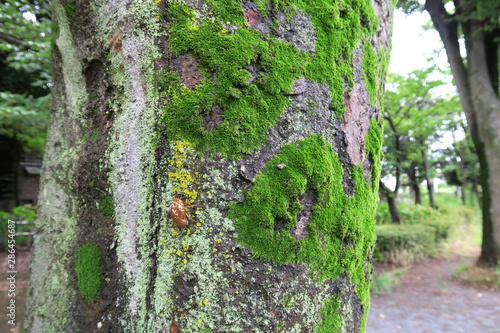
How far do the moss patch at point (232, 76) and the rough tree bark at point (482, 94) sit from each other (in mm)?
6233

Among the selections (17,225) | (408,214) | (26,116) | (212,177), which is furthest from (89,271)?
(408,214)

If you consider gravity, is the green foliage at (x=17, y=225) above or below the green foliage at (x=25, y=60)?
below

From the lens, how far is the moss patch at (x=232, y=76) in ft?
2.99

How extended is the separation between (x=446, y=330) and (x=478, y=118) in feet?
13.5

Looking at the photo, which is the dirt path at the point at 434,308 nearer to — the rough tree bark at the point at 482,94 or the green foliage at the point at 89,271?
the rough tree bark at the point at 482,94

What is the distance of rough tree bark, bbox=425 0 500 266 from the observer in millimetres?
5828

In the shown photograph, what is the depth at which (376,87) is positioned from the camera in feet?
3.94

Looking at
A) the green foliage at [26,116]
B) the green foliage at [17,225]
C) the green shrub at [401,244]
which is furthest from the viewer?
the green shrub at [401,244]

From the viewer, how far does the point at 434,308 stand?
16.2 feet

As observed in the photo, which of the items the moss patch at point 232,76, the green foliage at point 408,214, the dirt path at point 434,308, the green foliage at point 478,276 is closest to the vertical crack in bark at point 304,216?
the moss patch at point 232,76

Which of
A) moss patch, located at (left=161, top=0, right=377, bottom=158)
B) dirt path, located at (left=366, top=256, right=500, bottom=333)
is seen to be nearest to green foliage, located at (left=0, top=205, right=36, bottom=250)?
dirt path, located at (left=366, top=256, right=500, bottom=333)

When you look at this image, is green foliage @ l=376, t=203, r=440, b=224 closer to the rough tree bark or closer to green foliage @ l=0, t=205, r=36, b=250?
the rough tree bark

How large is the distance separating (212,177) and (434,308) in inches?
219

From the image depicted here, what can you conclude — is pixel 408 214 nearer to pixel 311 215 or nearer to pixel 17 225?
pixel 311 215
